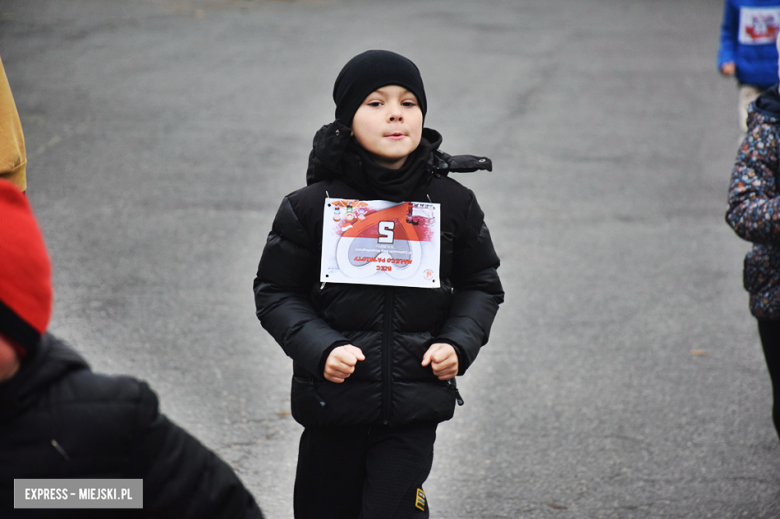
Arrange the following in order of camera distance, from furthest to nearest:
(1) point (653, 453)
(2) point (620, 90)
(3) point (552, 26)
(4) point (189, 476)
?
(3) point (552, 26)
(2) point (620, 90)
(1) point (653, 453)
(4) point (189, 476)

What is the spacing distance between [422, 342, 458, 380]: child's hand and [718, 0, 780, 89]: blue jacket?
4.82 metres

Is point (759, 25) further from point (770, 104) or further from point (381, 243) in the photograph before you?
point (381, 243)

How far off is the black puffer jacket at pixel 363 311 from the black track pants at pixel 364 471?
0.27 feet

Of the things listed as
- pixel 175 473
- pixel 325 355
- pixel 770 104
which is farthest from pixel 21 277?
pixel 770 104

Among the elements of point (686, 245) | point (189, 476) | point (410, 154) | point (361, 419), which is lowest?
point (686, 245)

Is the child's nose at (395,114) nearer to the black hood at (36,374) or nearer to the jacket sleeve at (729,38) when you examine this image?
the black hood at (36,374)

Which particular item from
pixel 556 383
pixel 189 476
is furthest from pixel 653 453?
pixel 189 476

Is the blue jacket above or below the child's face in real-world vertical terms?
below

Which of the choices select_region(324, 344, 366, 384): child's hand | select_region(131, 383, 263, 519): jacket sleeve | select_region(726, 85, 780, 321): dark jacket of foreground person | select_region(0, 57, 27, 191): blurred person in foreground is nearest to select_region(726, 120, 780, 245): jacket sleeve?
select_region(726, 85, 780, 321): dark jacket of foreground person

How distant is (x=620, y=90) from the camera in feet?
33.5

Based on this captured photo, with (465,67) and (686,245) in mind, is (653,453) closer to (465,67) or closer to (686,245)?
(686,245)

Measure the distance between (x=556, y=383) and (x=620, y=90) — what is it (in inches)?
256

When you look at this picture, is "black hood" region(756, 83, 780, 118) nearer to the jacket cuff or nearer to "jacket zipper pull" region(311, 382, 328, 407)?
the jacket cuff

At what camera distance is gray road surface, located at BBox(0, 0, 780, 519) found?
3889 mm
